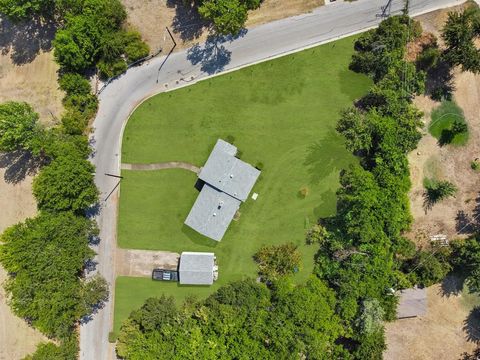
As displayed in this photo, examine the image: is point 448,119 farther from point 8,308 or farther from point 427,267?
point 8,308

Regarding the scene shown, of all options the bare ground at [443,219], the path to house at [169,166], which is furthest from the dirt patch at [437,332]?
the path to house at [169,166]

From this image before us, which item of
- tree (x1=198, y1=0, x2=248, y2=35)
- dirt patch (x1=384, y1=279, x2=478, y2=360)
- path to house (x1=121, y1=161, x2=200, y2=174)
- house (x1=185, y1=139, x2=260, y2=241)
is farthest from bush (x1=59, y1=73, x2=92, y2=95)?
dirt patch (x1=384, y1=279, x2=478, y2=360)

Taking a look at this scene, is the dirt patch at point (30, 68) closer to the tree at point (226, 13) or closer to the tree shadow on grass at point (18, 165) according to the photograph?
the tree shadow on grass at point (18, 165)

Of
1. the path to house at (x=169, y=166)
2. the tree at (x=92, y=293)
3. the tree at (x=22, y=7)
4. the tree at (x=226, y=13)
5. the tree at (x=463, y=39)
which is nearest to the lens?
the tree at (x=463, y=39)

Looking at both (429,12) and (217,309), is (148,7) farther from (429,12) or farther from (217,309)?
(217,309)

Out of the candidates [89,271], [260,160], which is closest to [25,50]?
[89,271]

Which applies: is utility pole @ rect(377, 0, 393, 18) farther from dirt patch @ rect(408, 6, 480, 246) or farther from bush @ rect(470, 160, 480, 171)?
bush @ rect(470, 160, 480, 171)
